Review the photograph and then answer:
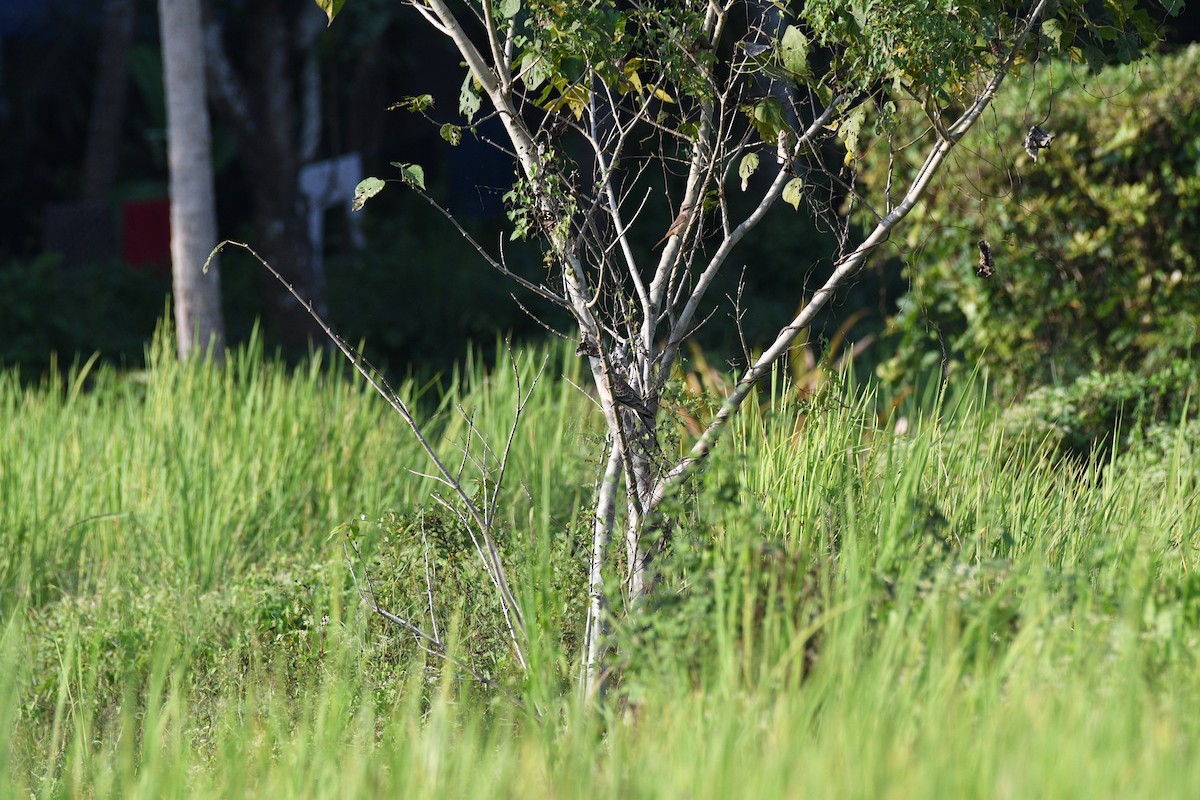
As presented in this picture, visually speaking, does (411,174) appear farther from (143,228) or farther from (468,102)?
(143,228)

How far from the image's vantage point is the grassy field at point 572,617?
6.38 ft

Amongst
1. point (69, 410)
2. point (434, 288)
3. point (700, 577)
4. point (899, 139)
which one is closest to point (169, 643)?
point (700, 577)

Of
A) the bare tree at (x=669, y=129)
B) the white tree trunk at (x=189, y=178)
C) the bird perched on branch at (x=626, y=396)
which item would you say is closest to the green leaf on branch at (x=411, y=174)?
the bare tree at (x=669, y=129)

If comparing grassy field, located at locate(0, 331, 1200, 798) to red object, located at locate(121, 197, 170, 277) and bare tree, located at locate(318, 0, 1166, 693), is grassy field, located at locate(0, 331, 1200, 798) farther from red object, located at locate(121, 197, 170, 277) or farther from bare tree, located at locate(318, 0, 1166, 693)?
red object, located at locate(121, 197, 170, 277)

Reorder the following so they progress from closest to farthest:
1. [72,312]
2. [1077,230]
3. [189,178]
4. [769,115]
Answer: [769,115] < [1077,230] < [189,178] < [72,312]

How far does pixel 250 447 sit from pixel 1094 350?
3510 mm

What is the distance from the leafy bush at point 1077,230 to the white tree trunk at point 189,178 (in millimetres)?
3494

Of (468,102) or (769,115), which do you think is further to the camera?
(468,102)

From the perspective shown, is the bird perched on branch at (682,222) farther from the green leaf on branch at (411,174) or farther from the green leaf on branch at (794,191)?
the green leaf on branch at (411,174)

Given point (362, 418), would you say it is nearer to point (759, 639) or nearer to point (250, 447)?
point (250, 447)

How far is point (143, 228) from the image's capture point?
13211 millimetres

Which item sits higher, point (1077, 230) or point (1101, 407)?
point (1077, 230)

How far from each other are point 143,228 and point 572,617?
11.2 m

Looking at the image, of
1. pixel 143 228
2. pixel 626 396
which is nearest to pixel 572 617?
pixel 626 396
